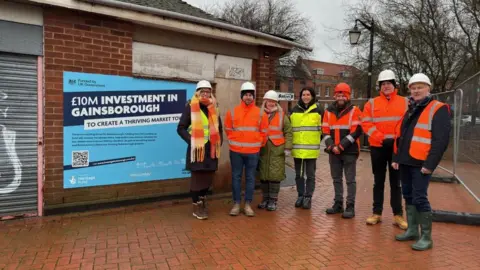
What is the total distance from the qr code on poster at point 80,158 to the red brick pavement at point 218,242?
2.26 ft

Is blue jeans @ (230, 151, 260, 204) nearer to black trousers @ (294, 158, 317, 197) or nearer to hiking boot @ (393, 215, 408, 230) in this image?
black trousers @ (294, 158, 317, 197)

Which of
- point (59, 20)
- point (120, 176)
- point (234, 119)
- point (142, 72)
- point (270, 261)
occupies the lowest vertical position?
point (270, 261)

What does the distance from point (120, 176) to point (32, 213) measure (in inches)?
47.7

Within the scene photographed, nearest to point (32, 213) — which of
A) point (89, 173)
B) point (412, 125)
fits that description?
point (89, 173)

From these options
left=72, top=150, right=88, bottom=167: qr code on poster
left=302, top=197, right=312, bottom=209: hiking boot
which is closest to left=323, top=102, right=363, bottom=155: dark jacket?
left=302, top=197, right=312, bottom=209: hiking boot

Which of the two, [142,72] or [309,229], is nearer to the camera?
[309,229]

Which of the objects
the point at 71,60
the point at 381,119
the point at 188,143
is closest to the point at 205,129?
the point at 188,143

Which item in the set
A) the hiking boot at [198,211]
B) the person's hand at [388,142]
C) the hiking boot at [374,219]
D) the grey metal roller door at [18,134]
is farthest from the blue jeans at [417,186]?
the grey metal roller door at [18,134]

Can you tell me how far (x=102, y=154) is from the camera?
543cm

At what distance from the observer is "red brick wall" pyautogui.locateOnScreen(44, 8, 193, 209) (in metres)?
Result: 4.96

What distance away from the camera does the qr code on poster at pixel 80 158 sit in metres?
5.23

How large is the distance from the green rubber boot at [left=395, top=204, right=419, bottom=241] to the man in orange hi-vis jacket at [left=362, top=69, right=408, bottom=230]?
45cm

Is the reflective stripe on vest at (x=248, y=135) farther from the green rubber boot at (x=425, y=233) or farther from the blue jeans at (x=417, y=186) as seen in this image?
the green rubber boot at (x=425, y=233)

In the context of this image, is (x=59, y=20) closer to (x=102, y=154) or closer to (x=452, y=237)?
(x=102, y=154)
